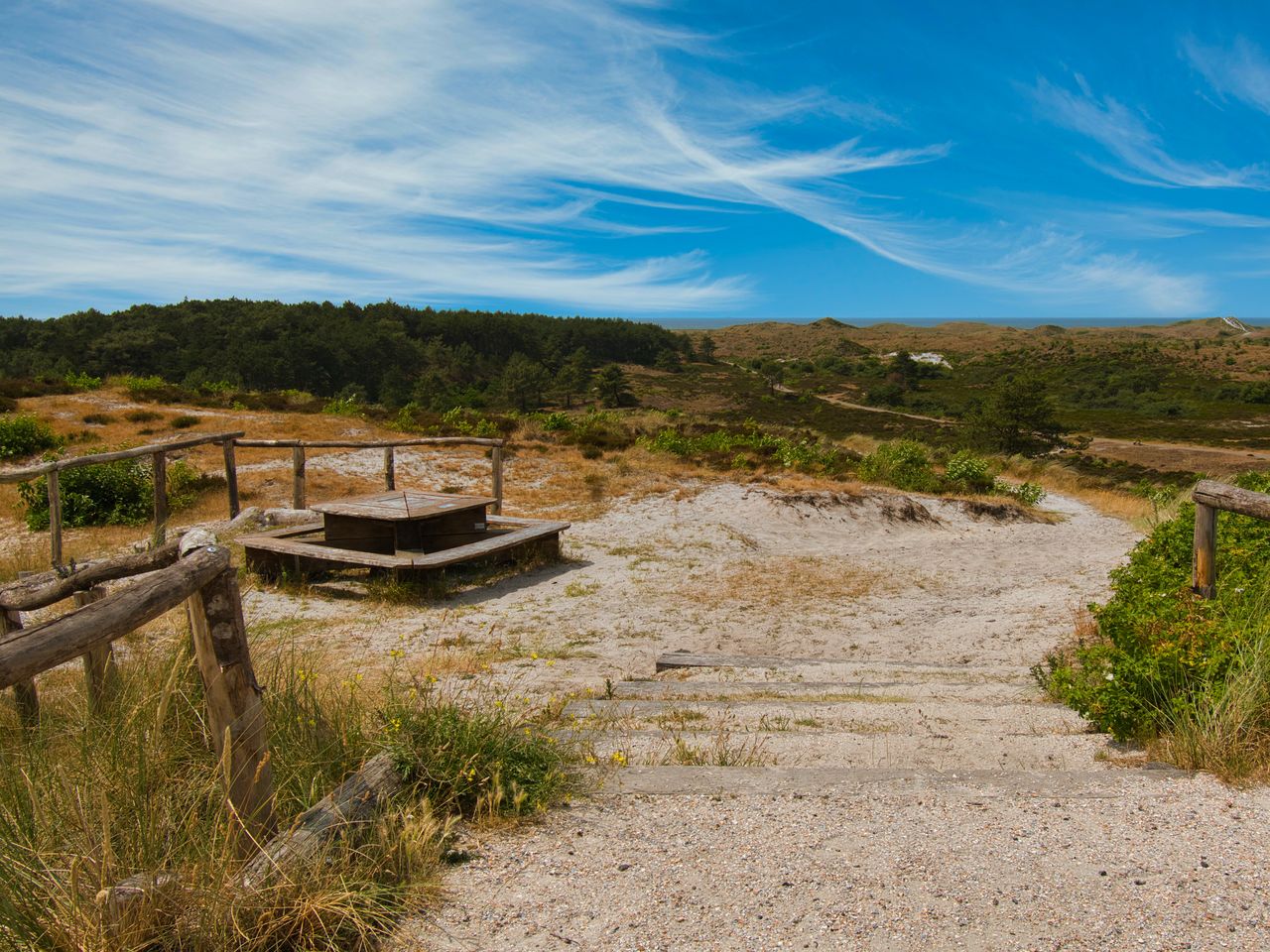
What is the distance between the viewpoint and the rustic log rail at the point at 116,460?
28.4 ft

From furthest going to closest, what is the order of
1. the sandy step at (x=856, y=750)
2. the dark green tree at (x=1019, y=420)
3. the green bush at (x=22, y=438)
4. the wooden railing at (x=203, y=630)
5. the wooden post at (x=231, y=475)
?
Result: 1. the dark green tree at (x=1019, y=420)
2. the green bush at (x=22, y=438)
3. the wooden post at (x=231, y=475)
4. the sandy step at (x=856, y=750)
5. the wooden railing at (x=203, y=630)

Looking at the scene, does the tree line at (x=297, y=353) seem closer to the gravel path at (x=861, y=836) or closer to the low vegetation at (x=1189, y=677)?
the gravel path at (x=861, y=836)

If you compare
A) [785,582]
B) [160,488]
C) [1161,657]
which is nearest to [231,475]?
[160,488]

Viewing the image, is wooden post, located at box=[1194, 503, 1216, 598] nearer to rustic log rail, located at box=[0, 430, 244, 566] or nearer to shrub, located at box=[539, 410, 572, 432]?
rustic log rail, located at box=[0, 430, 244, 566]

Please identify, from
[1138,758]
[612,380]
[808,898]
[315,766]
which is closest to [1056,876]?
[808,898]

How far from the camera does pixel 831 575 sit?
35.0 feet

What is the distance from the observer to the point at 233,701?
2.54 m

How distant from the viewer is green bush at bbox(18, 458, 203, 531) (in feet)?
40.2

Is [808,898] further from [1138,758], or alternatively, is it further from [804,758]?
[1138,758]

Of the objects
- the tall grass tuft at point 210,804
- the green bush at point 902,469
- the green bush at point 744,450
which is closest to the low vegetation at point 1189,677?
the tall grass tuft at point 210,804

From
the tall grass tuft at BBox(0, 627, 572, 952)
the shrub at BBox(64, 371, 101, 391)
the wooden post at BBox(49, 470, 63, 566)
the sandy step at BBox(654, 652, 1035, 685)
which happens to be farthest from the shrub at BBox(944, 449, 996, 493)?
the shrub at BBox(64, 371, 101, 391)

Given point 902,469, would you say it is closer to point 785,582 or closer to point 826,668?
point 785,582

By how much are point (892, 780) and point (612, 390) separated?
55.7 metres

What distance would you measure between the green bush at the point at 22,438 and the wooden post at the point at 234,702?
17.6 m
